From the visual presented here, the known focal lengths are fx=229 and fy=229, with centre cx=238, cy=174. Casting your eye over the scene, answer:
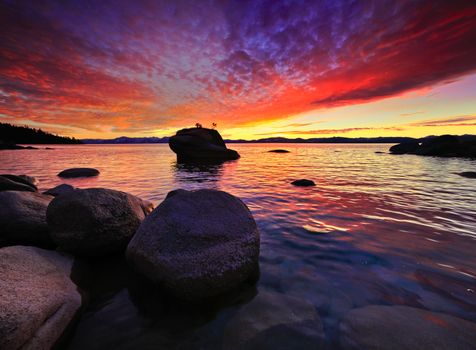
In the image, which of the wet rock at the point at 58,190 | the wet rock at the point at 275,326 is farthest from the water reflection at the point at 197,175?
the wet rock at the point at 275,326

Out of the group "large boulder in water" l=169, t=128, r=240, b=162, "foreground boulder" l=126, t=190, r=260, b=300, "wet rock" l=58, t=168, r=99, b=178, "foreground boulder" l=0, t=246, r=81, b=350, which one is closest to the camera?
"foreground boulder" l=0, t=246, r=81, b=350

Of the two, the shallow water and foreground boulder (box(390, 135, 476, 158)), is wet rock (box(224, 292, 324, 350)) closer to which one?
the shallow water

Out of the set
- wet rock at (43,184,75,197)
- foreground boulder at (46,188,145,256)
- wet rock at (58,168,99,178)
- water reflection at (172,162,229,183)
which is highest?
foreground boulder at (46,188,145,256)

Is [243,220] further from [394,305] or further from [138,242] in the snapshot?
[394,305]

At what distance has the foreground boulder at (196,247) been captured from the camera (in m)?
3.30

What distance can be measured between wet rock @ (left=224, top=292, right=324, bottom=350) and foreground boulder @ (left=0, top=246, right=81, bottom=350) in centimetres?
200

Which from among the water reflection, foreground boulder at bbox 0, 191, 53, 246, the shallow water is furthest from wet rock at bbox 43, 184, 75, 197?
the water reflection

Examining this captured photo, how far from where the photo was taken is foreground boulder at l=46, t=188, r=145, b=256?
427 cm

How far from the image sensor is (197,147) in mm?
30047

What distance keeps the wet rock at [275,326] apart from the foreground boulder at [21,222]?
4.47 metres

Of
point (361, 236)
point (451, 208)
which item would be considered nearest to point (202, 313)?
point (361, 236)

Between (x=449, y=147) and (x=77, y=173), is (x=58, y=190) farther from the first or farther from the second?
(x=449, y=147)

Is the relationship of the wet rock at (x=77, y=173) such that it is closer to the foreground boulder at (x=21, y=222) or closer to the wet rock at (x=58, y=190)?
the wet rock at (x=58, y=190)

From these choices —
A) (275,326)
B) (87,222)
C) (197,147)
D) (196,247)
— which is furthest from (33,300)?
(197,147)
